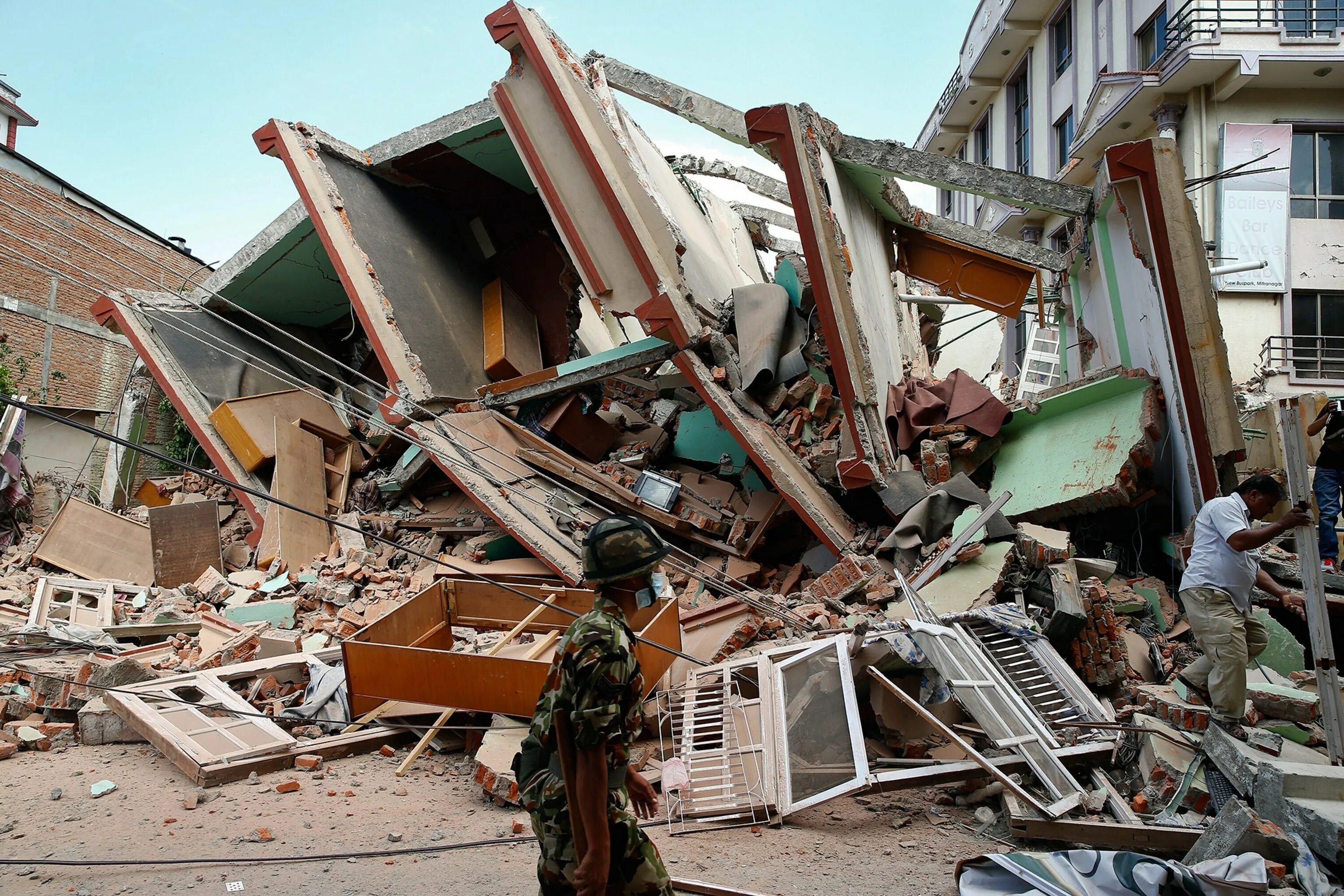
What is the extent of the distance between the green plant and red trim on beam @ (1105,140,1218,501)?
11.4 meters

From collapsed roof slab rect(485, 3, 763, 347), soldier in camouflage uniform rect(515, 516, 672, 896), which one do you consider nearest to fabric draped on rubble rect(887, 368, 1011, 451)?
collapsed roof slab rect(485, 3, 763, 347)

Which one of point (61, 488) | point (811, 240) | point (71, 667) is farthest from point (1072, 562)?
point (61, 488)

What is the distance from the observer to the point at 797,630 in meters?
5.21

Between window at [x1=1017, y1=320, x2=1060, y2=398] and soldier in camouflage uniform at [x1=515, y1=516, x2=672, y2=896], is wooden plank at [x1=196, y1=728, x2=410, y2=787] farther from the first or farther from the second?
window at [x1=1017, y1=320, x2=1060, y2=398]

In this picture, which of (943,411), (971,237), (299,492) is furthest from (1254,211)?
(299,492)

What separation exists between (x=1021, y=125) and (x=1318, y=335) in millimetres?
9673

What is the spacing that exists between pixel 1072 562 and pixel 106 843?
5350 mm

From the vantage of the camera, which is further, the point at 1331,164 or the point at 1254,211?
the point at 1331,164

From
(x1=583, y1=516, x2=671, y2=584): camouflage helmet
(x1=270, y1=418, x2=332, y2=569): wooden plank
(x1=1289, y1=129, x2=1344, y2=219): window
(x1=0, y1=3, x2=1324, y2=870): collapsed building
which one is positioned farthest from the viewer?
(x1=1289, y1=129, x2=1344, y2=219): window

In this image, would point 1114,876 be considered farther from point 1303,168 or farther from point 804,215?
point 1303,168

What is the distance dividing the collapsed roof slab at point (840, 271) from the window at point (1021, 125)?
52.5 feet

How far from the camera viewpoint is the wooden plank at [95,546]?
841 cm

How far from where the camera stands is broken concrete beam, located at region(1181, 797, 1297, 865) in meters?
2.77

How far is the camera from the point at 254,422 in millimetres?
9094
